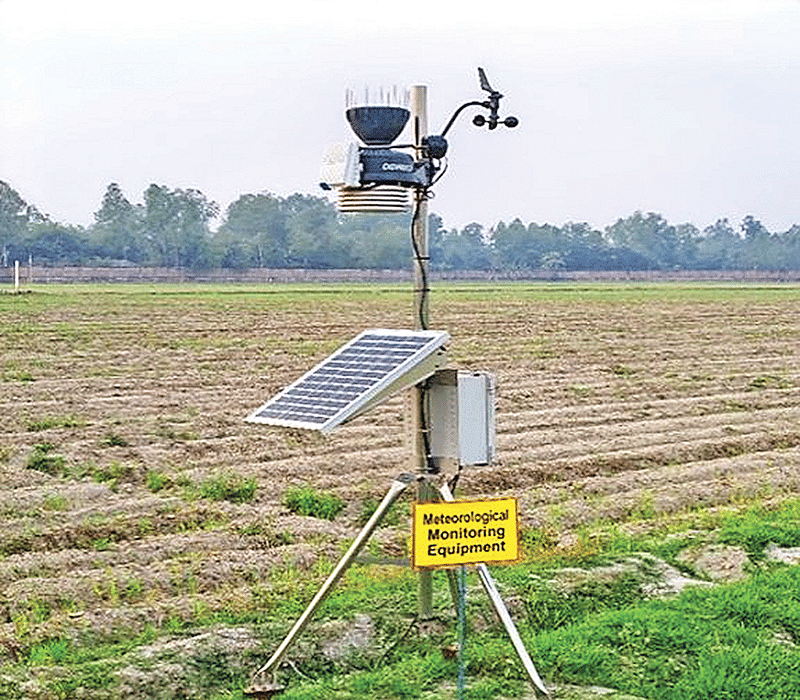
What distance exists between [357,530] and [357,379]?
14.6ft

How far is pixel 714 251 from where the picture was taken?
6319 inches

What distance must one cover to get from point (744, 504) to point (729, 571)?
2898mm

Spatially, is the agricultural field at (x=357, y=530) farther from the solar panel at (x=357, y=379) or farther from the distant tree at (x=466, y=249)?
the distant tree at (x=466, y=249)

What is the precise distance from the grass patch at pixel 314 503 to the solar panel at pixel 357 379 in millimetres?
4601

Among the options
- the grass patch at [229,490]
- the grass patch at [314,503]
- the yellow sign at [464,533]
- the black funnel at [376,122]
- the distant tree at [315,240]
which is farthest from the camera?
the distant tree at [315,240]

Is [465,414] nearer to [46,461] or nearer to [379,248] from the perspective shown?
[46,461]

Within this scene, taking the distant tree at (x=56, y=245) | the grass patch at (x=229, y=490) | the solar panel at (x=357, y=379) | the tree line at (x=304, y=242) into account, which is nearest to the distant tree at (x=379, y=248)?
the tree line at (x=304, y=242)

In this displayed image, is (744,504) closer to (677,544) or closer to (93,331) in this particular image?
(677,544)

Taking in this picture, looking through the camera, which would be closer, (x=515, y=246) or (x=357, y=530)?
(x=357, y=530)

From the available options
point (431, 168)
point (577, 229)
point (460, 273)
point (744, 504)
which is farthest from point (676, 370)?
point (577, 229)

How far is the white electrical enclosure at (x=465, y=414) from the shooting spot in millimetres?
7053

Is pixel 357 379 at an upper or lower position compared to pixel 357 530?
upper

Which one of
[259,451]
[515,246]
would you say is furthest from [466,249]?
[259,451]

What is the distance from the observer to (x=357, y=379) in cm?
697
